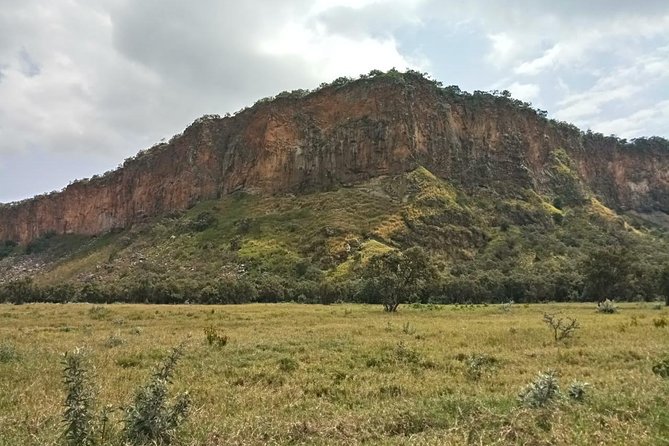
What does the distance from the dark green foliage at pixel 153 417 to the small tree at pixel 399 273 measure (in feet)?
111

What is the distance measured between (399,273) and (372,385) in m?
32.0

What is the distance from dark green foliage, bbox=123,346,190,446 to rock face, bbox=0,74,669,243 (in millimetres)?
98531

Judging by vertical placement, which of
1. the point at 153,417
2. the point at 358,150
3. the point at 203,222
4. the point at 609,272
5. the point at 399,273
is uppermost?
the point at 358,150

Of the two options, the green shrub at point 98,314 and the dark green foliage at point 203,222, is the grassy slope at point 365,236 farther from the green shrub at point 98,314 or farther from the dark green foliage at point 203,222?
the green shrub at point 98,314

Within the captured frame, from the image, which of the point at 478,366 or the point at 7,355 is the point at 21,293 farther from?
the point at 478,366

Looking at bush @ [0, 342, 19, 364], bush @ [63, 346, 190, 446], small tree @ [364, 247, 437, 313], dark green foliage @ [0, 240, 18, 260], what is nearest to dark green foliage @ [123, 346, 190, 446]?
bush @ [63, 346, 190, 446]

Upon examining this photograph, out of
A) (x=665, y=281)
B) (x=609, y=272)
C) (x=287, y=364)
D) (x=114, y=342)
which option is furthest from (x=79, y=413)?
(x=609, y=272)

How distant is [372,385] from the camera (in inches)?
423

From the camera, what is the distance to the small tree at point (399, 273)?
40938 millimetres

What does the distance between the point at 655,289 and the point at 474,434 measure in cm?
5776

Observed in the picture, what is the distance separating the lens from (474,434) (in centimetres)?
659

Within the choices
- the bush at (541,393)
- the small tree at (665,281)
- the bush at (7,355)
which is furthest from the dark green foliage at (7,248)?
the bush at (541,393)

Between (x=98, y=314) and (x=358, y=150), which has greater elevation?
(x=358, y=150)

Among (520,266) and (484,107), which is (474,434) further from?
(484,107)
